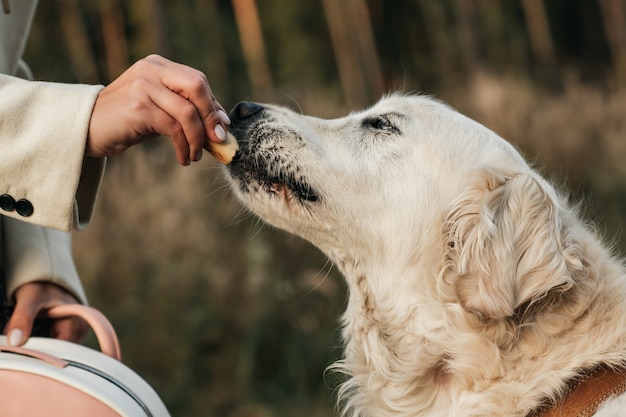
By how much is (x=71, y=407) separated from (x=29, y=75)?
1.23 meters

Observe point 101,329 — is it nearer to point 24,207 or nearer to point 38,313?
point 38,313

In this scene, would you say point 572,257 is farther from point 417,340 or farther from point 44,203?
point 44,203

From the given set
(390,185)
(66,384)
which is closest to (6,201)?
(66,384)

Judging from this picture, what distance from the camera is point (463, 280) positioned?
228cm

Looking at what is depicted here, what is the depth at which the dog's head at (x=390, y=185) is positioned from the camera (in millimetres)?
2348

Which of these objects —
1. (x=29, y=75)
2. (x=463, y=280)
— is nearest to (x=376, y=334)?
(x=463, y=280)

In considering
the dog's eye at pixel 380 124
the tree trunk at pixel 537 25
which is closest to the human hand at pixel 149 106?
the dog's eye at pixel 380 124

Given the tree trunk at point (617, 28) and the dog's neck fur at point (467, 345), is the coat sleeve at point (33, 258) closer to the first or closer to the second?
the dog's neck fur at point (467, 345)

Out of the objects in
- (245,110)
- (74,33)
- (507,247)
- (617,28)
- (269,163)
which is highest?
(245,110)

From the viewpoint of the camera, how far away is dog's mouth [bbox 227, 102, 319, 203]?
8.40 feet

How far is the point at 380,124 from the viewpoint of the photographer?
2791mm

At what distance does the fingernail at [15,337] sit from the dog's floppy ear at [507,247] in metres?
1.16

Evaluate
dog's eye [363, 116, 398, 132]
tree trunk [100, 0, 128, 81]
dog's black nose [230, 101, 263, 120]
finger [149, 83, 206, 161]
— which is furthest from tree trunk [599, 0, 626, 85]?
finger [149, 83, 206, 161]

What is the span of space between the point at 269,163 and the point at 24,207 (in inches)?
34.2
